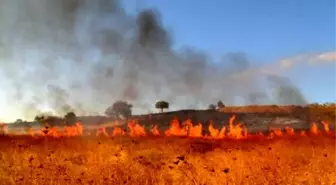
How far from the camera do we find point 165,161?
21.7 m

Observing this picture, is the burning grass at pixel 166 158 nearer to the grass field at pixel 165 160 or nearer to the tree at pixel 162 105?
the grass field at pixel 165 160

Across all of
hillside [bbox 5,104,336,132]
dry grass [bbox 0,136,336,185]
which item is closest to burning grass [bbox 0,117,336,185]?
dry grass [bbox 0,136,336,185]

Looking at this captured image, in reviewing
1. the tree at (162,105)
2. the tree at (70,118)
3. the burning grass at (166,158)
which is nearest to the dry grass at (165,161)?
the burning grass at (166,158)

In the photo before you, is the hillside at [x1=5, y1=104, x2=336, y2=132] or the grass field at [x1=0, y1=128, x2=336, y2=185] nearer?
the grass field at [x1=0, y1=128, x2=336, y2=185]

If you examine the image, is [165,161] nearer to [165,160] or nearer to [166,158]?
[165,160]

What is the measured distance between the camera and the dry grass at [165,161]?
1862 cm

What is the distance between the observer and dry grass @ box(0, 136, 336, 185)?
61.1 ft

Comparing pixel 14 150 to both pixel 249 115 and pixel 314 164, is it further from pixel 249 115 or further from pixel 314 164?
pixel 249 115

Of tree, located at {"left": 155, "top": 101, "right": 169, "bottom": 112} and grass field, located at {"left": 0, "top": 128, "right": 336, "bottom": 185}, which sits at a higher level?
tree, located at {"left": 155, "top": 101, "right": 169, "bottom": 112}

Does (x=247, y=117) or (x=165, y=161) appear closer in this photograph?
(x=165, y=161)

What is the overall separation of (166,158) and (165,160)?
0.25m

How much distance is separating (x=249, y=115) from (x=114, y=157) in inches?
651

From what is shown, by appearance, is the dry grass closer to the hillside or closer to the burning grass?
the burning grass

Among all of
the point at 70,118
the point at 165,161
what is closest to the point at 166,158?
the point at 165,161
